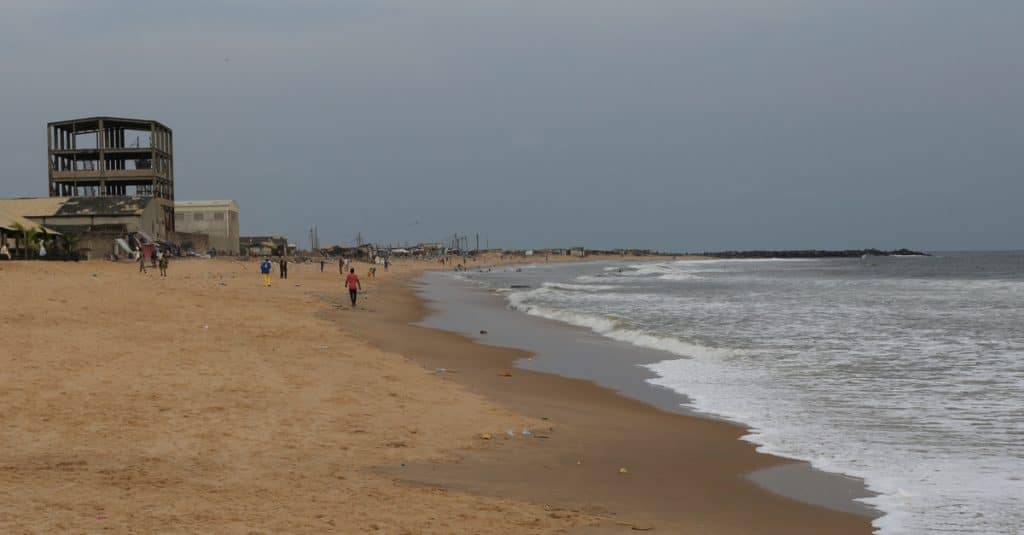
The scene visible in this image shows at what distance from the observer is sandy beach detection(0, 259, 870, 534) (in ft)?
20.8

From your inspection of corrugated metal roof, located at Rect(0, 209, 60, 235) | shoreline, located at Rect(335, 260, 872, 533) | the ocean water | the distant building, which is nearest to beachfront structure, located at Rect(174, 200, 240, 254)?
the distant building

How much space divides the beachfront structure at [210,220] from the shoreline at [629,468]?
77.5 m

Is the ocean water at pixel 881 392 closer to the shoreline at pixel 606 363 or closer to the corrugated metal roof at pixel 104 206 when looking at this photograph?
the shoreline at pixel 606 363

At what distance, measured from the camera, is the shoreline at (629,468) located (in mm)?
6996

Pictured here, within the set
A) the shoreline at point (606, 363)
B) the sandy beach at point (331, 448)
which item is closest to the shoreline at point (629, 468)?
the sandy beach at point (331, 448)

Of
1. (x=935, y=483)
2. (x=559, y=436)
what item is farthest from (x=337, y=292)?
(x=935, y=483)

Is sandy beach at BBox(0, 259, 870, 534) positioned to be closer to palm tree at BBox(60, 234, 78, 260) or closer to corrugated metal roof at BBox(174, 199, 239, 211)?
palm tree at BBox(60, 234, 78, 260)

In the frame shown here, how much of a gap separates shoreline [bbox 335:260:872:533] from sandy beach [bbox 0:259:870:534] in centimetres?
3

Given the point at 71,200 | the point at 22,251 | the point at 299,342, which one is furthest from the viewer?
the point at 71,200

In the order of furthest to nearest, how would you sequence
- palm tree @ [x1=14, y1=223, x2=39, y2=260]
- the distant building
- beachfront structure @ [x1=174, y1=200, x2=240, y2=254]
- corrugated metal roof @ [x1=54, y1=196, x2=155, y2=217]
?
the distant building, beachfront structure @ [x1=174, y1=200, x2=240, y2=254], corrugated metal roof @ [x1=54, y1=196, x2=155, y2=217], palm tree @ [x1=14, y1=223, x2=39, y2=260]

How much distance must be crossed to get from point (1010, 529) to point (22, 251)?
50031mm

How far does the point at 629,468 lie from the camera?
8594 millimetres

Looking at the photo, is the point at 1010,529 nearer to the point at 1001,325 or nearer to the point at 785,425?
the point at 785,425

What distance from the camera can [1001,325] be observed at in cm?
2708
